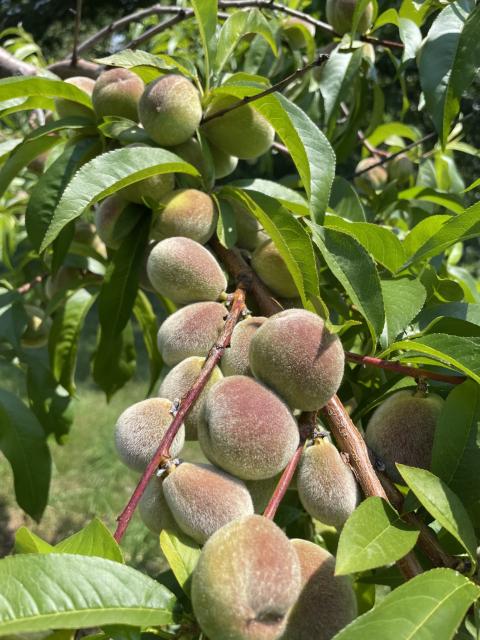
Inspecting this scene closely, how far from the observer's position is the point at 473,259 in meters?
5.64

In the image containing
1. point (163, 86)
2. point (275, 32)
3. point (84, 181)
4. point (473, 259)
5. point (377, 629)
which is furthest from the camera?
point (473, 259)

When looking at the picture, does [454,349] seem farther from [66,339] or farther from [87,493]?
[87,493]

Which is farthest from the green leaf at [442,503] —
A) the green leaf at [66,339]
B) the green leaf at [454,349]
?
the green leaf at [66,339]

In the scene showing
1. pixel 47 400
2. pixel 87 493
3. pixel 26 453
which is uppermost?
pixel 26 453

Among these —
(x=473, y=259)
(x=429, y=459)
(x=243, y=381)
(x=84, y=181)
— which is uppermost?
(x=84, y=181)

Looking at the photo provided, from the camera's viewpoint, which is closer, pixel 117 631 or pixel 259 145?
pixel 117 631

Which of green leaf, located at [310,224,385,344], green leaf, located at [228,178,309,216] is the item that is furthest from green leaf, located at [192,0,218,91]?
green leaf, located at [310,224,385,344]

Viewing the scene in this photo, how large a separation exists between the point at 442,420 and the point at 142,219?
597mm

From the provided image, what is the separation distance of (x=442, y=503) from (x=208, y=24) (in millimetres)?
821

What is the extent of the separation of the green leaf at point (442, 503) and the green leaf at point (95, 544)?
0.28m

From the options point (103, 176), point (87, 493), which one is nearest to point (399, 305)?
point (103, 176)

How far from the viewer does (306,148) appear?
83 cm

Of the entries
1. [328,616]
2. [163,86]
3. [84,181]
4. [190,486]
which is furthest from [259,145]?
[328,616]

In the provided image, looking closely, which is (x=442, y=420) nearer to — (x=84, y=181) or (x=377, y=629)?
(x=377, y=629)
